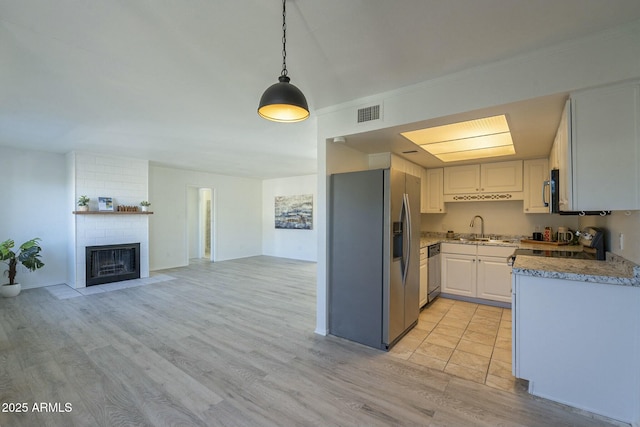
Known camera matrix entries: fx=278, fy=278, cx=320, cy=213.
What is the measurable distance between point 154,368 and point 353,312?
1954 millimetres

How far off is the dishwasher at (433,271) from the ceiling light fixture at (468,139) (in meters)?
1.44

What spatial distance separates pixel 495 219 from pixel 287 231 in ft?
19.0

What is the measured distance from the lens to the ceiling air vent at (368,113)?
2.78m

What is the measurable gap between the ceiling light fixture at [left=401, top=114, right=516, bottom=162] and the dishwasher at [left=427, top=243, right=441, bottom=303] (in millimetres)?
1436

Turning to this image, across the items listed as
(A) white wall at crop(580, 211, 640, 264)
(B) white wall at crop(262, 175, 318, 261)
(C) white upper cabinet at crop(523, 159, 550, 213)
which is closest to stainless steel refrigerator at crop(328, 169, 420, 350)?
(A) white wall at crop(580, 211, 640, 264)

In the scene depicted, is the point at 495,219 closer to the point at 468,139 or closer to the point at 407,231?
the point at 468,139

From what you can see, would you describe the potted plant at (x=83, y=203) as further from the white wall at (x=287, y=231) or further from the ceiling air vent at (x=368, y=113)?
the ceiling air vent at (x=368, y=113)

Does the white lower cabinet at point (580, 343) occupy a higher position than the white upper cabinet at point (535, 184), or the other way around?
the white upper cabinet at point (535, 184)

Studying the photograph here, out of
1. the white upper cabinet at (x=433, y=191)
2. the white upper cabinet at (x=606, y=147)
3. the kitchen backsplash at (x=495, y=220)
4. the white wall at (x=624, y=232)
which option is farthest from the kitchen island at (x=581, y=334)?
the white upper cabinet at (x=433, y=191)

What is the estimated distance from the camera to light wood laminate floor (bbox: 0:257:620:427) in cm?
190

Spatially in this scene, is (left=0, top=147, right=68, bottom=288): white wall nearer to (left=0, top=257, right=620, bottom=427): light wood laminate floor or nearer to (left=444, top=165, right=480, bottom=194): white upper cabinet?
(left=0, top=257, right=620, bottom=427): light wood laminate floor

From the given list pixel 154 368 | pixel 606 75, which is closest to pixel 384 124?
pixel 606 75

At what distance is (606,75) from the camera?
1819 mm

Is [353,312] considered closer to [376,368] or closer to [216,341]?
[376,368]
